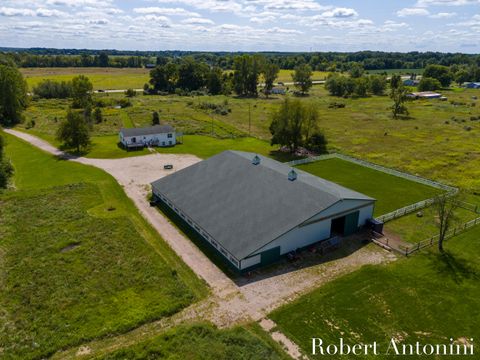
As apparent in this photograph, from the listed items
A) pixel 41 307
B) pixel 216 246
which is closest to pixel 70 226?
pixel 41 307

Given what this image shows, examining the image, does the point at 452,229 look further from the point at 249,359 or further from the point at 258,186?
the point at 249,359

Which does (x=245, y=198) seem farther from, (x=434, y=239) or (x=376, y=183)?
(x=376, y=183)

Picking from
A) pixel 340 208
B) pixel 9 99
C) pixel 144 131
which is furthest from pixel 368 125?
pixel 9 99

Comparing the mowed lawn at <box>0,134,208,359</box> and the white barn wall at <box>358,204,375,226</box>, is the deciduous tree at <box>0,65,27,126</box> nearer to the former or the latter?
the mowed lawn at <box>0,134,208,359</box>

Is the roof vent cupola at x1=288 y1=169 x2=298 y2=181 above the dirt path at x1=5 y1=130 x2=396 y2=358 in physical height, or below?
above

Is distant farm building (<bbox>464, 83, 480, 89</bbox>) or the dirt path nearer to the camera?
the dirt path

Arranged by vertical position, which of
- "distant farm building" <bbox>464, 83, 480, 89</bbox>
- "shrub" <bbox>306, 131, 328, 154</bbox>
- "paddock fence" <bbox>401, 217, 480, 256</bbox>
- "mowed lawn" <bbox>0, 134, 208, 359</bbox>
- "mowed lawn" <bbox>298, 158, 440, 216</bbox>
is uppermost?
"distant farm building" <bbox>464, 83, 480, 89</bbox>

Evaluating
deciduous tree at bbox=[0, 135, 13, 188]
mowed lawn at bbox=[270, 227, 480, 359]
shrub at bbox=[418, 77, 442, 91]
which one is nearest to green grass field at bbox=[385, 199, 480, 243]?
mowed lawn at bbox=[270, 227, 480, 359]
